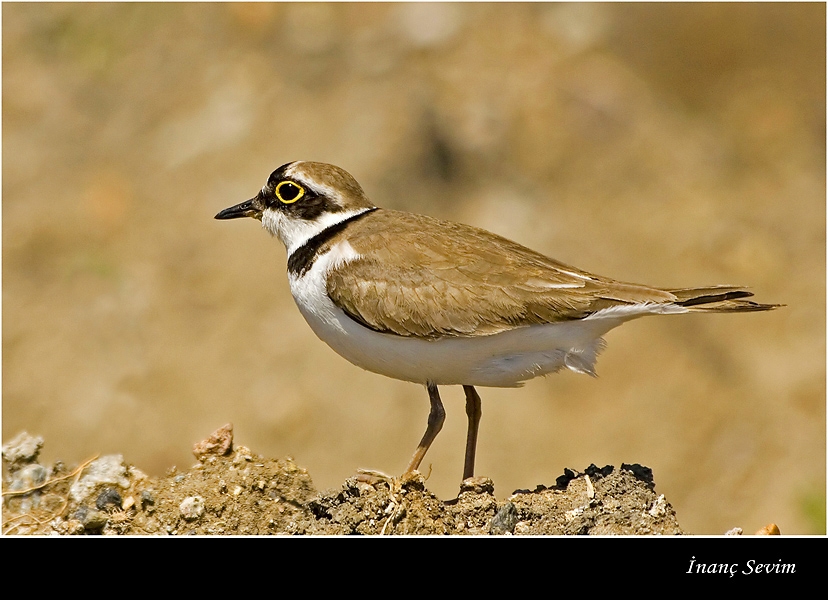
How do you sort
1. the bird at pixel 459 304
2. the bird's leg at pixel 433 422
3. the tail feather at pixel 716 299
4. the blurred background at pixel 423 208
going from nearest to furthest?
the tail feather at pixel 716 299 < the bird at pixel 459 304 < the bird's leg at pixel 433 422 < the blurred background at pixel 423 208

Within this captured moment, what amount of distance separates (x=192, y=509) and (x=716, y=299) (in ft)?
10.1

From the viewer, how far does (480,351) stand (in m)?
6.05

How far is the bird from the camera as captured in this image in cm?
591

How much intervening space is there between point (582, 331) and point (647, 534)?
116 centimetres

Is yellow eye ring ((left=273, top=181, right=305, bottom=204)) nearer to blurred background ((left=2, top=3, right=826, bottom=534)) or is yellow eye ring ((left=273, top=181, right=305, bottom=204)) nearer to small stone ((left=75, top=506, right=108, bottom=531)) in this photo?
small stone ((left=75, top=506, right=108, bottom=531))

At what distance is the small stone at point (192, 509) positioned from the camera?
19.6ft

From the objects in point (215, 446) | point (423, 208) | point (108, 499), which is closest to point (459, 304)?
point (215, 446)

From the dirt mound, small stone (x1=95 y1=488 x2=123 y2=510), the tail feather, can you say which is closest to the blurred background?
the dirt mound

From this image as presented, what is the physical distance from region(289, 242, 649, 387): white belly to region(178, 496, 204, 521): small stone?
121 centimetres

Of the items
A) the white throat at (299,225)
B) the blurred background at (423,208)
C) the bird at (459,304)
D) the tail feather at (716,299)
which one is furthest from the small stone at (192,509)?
the blurred background at (423,208)

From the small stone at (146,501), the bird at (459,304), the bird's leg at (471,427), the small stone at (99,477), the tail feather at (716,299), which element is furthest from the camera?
the bird's leg at (471,427)

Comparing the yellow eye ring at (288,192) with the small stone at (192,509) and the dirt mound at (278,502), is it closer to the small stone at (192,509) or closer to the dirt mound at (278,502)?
the dirt mound at (278,502)

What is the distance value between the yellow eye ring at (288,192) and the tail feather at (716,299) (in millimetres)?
2526

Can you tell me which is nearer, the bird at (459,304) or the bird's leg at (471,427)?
the bird at (459,304)
